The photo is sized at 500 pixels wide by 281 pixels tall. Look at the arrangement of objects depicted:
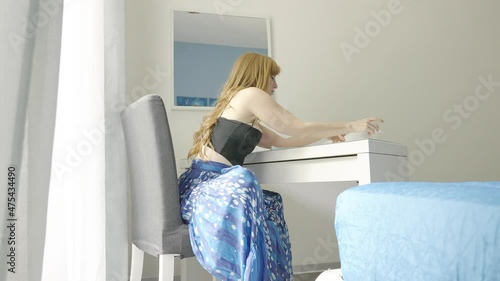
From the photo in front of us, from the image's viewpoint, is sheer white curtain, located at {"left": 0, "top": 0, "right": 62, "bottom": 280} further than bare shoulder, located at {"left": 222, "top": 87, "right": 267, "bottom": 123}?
No

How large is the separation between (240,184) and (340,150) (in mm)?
316

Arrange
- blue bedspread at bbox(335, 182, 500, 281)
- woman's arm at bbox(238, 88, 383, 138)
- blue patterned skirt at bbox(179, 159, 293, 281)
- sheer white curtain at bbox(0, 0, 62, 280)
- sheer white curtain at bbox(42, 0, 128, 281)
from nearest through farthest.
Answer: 1. blue bedspread at bbox(335, 182, 500, 281)
2. sheer white curtain at bbox(0, 0, 62, 280)
3. blue patterned skirt at bbox(179, 159, 293, 281)
4. sheer white curtain at bbox(42, 0, 128, 281)
5. woman's arm at bbox(238, 88, 383, 138)

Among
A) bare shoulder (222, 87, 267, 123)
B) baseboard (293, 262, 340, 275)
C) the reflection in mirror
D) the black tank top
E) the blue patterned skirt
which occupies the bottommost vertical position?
baseboard (293, 262, 340, 275)

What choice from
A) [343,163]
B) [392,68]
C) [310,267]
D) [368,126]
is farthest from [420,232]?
[392,68]

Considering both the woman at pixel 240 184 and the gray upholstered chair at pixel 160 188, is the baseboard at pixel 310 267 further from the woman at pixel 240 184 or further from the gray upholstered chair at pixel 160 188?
the gray upholstered chair at pixel 160 188

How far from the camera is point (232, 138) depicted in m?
1.58

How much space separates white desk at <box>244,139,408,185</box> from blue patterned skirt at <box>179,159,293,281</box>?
7.9 inches

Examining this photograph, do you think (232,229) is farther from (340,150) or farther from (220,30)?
(220,30)

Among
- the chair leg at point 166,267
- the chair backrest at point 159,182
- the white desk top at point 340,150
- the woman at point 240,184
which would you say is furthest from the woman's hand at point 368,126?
the chair leg at point 166,267

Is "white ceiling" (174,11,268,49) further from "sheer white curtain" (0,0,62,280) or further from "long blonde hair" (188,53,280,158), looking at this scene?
"sheer white curtain" (0,0,62,280)

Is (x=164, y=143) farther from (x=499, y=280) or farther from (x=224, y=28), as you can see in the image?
(x=224, y=28)

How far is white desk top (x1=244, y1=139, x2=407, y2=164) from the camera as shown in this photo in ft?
3.85

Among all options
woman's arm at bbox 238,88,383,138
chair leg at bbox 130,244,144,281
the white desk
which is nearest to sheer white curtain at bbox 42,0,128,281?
chair leg at bbox 130,244,144,281

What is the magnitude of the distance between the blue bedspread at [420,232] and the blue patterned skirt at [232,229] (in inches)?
18.7
